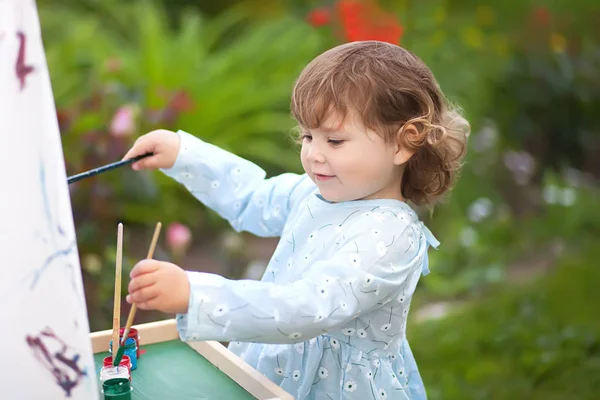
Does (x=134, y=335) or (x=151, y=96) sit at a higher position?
(x=134, y=335)

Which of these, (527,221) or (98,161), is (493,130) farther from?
(98,161)

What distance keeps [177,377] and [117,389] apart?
0.66ft

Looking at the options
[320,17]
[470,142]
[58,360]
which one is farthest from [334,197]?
[320,17]

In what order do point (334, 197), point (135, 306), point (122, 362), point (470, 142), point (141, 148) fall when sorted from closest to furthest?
point (135, 306) < point (122, 362) < point (334, 197) < point (141, 148) < point (470, 142)

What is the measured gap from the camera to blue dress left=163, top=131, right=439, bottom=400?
1.38 metres

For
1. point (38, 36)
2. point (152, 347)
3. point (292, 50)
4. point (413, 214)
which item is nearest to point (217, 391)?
point (152, 347)

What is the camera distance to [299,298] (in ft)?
4.57

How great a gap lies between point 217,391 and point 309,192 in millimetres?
Answer: 522

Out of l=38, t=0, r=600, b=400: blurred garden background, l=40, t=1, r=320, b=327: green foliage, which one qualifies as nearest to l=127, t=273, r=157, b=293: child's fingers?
l=38, t=0, r=600, b=400: blurred garden background

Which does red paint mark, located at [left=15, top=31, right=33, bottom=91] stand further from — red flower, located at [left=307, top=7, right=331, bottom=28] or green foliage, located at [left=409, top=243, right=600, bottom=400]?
red flower, located at [left=307, top=7, right=331, bottom=28]

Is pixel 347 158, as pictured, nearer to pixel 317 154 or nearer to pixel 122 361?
pixel 317 154

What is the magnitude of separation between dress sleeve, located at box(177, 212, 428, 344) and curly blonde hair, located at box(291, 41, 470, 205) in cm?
22

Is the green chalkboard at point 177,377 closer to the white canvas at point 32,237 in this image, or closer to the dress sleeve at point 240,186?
the dress sleeve at point 240,186

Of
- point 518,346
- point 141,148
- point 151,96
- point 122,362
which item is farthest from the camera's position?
point 151,96
